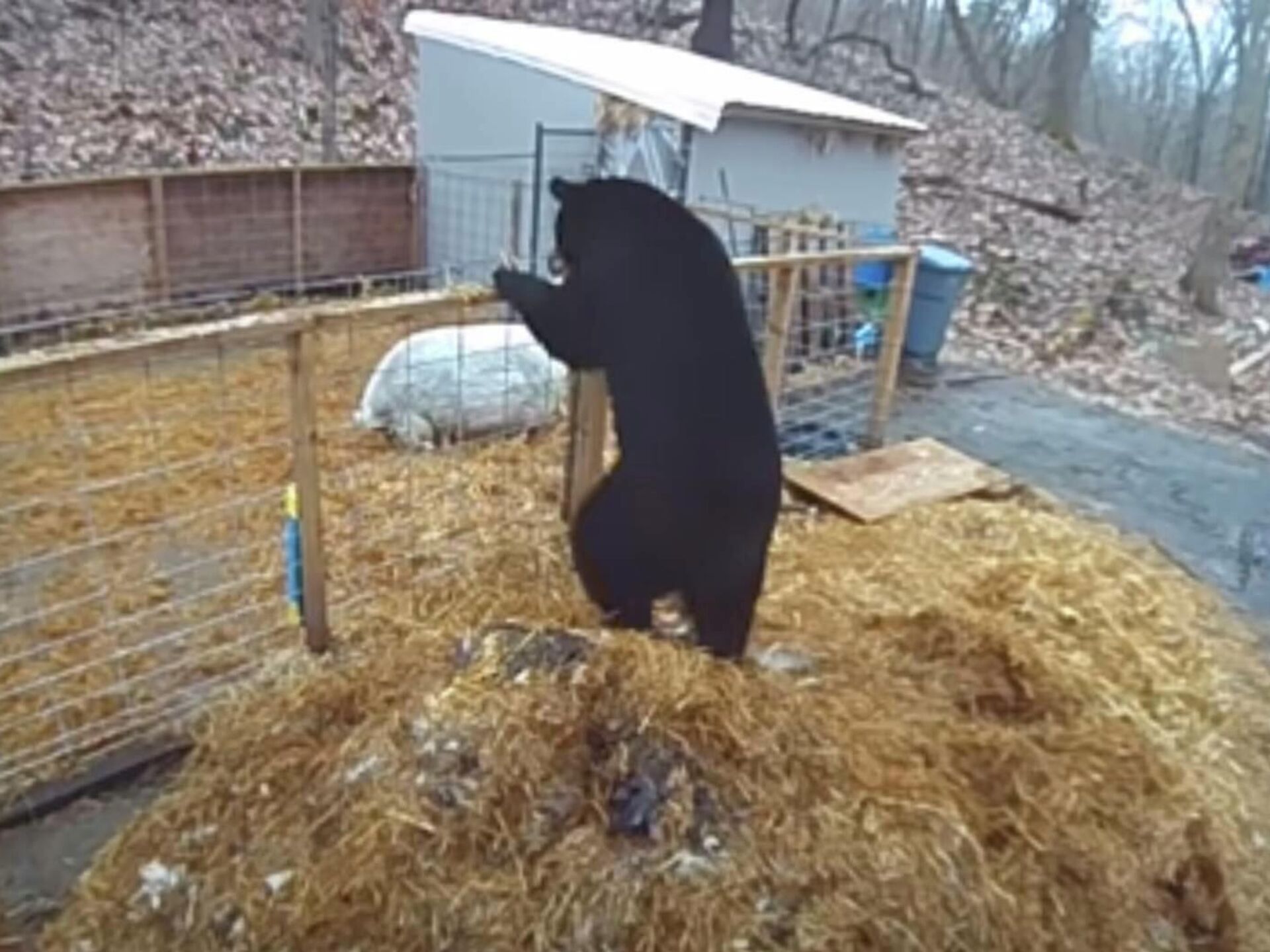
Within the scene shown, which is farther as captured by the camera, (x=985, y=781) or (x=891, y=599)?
(x=891, y=599)

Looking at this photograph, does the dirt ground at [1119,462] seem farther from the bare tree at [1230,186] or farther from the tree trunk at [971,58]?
the tree trunk at [971,58]

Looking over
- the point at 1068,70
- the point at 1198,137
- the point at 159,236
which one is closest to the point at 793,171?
the point at 159,236

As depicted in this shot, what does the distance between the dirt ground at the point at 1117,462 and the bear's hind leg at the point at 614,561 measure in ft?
7.89

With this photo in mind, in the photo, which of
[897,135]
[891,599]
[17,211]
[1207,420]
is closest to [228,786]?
[891,599]

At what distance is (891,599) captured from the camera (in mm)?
3676

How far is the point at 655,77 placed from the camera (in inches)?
295

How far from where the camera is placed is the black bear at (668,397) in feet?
8.82

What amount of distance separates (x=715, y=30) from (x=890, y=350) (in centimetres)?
872

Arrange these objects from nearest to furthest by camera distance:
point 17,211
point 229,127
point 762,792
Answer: point 762,792 → point 17,211 → point 229,127

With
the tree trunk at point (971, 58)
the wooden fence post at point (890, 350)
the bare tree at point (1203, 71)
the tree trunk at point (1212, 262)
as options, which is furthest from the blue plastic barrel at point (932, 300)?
the bare tree at point (1203, 71)

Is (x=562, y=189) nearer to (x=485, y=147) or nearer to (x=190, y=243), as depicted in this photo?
(x=190, y=243)

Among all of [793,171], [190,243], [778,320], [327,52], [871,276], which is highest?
[327,52]

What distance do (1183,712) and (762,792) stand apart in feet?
5.42

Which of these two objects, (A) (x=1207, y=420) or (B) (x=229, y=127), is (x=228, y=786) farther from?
(B) (x=229, y=127)
